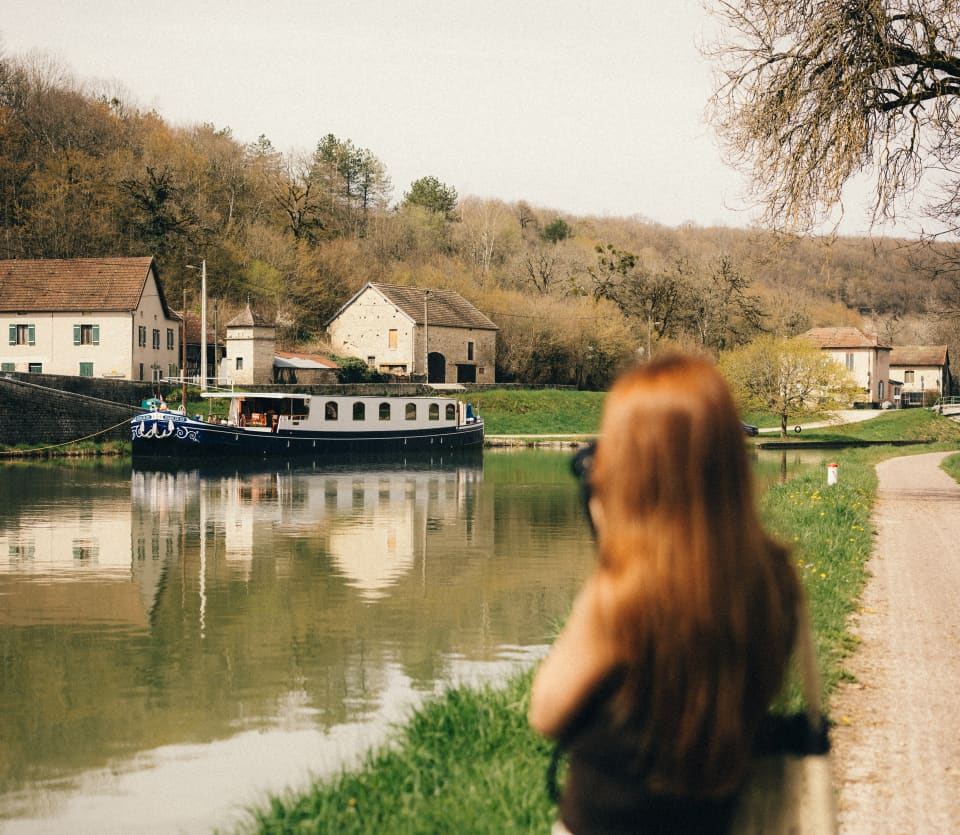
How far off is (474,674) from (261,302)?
65.3m

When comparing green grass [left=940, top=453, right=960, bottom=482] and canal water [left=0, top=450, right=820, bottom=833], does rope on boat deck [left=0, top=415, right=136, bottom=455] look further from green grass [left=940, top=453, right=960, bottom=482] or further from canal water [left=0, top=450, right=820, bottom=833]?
green grass [left=940, top=453, right=960, bottom=482]

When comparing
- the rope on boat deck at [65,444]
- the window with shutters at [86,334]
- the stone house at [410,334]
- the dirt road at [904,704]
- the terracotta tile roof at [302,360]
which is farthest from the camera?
the stone house at [410,334]

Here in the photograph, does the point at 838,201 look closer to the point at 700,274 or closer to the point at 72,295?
the point at 72,295

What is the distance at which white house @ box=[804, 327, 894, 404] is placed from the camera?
85.4 metres

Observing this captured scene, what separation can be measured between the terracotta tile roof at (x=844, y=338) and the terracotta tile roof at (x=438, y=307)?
92.0 ft

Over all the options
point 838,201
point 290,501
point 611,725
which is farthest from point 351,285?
point 611,725

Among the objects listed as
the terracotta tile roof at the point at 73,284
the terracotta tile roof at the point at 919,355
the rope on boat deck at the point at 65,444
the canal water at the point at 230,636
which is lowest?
the canal water at the point at 230,636

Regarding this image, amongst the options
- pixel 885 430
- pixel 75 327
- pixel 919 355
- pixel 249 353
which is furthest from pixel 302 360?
pixel 919 355

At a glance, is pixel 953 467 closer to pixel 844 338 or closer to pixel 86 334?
pixel 86 334

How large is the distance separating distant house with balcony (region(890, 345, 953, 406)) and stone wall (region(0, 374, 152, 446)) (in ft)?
251

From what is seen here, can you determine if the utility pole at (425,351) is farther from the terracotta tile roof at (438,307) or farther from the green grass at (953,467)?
the green grass at (953,467)

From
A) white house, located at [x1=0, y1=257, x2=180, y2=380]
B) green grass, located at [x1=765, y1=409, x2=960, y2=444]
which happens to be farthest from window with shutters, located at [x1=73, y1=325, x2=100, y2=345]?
green grass, located at [x1=765, y1=409, x2=960, y2=444]

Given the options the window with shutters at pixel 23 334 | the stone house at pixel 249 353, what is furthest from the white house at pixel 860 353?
the window with shutters at pixel 23 334

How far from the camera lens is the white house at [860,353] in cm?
8538
